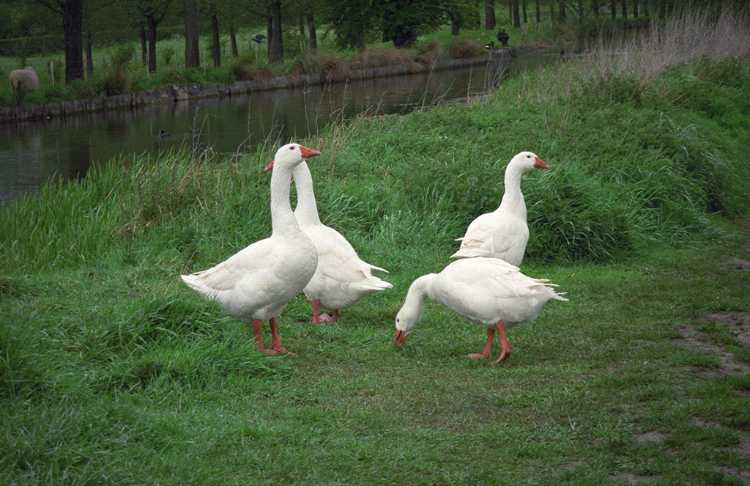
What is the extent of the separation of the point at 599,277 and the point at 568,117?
559 cm

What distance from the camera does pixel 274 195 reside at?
791 centimetres

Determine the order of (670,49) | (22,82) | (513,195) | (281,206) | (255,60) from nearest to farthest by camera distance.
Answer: (281,206) < (513,195) < (670,49) < (22,82) < (255,60)

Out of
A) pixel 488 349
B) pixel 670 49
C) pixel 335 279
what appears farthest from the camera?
pixel 670 49

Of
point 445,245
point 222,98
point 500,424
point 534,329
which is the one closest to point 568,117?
point 445,245

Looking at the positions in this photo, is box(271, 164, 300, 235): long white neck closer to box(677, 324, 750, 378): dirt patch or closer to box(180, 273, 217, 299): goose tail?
box(180, 273, 217, 299): goose tail

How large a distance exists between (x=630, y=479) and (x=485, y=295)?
237 cm

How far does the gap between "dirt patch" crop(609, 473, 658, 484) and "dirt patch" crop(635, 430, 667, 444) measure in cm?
44

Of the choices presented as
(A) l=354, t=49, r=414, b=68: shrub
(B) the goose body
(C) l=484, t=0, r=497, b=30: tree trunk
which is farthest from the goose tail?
(C) l=484, t=0, r=497, b=30: tree trunk

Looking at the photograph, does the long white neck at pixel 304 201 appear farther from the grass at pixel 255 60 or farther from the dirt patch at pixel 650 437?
the grass at pixel 255 60

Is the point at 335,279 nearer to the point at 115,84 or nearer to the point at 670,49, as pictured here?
the point at 670,49

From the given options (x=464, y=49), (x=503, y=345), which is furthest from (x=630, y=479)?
(x=464, y=49)

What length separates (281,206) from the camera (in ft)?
25.5

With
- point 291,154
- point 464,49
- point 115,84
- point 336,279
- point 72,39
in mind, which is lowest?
point 336,279

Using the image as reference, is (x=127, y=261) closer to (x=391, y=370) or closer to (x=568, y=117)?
(x=391, y=370)
